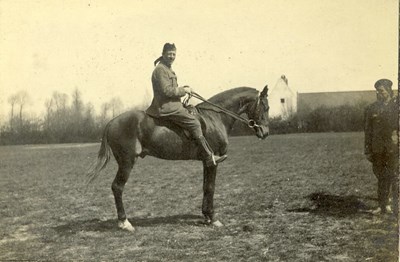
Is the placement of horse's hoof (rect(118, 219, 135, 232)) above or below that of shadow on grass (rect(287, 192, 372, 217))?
below

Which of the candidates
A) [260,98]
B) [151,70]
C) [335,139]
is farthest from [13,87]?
[335,139]

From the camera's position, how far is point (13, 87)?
6.32 m

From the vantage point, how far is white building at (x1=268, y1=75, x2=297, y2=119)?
5250mm

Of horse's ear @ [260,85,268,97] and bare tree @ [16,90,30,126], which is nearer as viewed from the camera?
horse's ear @ [260,85,268,97]

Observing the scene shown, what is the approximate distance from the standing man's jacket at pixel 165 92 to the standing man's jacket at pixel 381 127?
1.97 metres

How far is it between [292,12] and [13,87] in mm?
3618

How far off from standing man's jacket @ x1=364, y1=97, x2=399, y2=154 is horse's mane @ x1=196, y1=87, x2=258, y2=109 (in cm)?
126

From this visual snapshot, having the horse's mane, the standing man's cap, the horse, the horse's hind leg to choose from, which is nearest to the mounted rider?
the horse

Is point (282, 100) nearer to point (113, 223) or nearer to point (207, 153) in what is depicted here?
point (207, 153)

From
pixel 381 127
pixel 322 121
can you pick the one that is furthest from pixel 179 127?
pixel 381 127

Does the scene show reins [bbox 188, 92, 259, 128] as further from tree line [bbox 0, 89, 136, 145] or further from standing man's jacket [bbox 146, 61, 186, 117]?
tree line [bbox 0, 89, 136, 145]

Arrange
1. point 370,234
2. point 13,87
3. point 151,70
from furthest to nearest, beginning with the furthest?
point 13,87, point 151,70, point 370,234

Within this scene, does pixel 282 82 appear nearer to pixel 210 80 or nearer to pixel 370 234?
pixel 210 80

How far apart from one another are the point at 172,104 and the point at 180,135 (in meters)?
0.36
